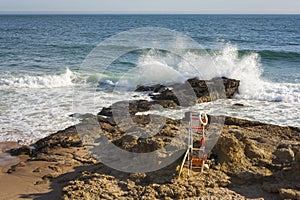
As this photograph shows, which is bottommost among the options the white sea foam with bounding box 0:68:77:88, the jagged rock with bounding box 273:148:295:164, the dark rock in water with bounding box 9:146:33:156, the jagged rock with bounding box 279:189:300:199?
the dark rock in water with bounding box 9:146:33:156

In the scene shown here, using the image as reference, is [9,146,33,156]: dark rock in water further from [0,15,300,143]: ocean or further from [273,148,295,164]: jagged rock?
[273,148,295,164]: jagged rock

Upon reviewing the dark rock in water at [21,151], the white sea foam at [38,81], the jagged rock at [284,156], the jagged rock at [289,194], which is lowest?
the dark rock in water at [21,151]

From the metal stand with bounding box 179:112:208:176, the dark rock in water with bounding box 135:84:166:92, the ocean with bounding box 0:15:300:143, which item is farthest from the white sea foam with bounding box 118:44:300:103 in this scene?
the metal stand with bounding box 179:112:208:176

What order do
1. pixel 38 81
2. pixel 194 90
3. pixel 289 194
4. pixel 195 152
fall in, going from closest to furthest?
pixel 289 194
pixel 195 152
pixel 194 90
pixel 38 81

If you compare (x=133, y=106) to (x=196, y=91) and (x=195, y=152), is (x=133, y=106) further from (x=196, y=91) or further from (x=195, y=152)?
(x=195, y=152)

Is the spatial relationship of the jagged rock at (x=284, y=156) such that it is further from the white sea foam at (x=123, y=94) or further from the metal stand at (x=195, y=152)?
the white sea foam at (x=123, y=94)

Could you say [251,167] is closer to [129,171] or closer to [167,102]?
[129,171]

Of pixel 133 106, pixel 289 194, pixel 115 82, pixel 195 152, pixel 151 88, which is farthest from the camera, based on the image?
pixel 115 82

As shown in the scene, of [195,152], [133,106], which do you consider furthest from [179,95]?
[195,152]

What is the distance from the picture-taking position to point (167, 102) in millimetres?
14469

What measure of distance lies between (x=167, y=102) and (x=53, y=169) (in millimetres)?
6719

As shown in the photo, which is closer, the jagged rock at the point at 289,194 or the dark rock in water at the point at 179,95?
the jagged rock at the point at 289,194

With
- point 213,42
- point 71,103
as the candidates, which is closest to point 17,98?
point 71,103

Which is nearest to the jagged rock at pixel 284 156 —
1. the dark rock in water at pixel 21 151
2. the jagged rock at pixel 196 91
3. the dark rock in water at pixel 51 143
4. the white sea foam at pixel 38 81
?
the dark rock in water at pixel 51 143
